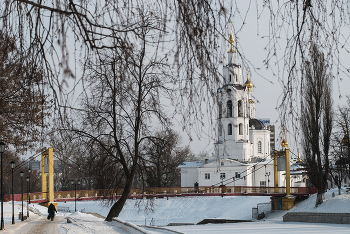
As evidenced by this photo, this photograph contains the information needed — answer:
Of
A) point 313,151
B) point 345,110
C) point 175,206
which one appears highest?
point 345,110

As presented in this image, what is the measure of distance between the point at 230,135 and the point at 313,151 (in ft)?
122

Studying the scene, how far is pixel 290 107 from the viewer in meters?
4.26

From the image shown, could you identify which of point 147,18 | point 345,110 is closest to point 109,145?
point 147,18

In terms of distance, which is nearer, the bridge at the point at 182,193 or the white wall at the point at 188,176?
the bridge at the point at 182,193

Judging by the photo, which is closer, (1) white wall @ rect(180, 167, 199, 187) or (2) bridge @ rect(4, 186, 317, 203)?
(2) bridge @ rect(4, 186, 317, 203)

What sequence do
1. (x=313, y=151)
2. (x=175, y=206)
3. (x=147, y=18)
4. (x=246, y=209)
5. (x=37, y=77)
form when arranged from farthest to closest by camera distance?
(x=175, y=206), (x=246, y=209), (x=313, y=151), (x=147, y=18), (x=37, y=77)

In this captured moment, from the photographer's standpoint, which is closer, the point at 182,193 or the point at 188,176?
the point at 182,193

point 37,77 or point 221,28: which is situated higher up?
point 221,28

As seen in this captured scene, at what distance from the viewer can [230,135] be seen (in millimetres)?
66688

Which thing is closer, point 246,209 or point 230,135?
point 246,209

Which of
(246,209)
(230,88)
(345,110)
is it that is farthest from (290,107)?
(246,209)

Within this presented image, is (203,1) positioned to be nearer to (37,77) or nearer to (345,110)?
(37,77)

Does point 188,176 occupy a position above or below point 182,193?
above

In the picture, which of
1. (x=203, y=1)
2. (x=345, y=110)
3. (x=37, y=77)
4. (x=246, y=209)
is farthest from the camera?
(x=246, y=209)
